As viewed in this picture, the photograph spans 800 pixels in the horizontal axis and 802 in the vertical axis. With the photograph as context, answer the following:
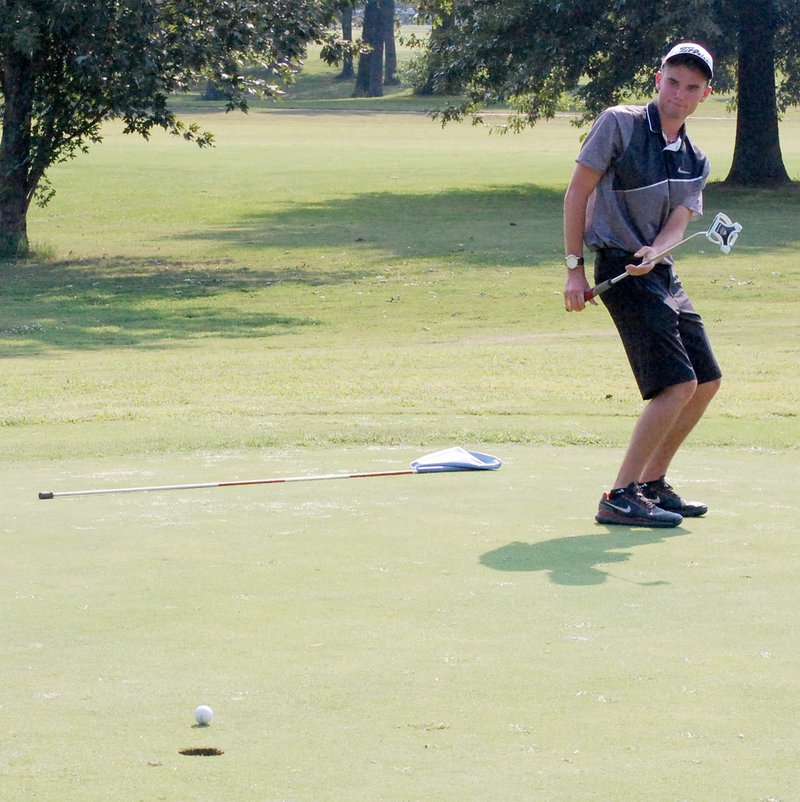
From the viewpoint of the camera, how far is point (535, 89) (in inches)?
1278

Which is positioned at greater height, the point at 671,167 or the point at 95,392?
the point at 671,167

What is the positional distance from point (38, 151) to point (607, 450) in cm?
1751

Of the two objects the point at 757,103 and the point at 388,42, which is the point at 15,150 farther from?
the point at 388,42

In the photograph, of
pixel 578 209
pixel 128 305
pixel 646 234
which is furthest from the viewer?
pixel 128 305

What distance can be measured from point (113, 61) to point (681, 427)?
54.3ft

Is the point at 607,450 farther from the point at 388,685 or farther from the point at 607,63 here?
the point at 607,63

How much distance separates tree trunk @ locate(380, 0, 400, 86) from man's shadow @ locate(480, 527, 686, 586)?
266 feet

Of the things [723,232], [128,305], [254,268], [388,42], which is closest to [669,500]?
[723,232]

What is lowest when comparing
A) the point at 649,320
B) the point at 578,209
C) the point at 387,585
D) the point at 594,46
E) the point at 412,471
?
the point at 412,471

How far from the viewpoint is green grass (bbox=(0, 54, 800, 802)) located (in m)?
3.58

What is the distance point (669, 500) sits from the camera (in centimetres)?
658

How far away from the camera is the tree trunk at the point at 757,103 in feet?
112

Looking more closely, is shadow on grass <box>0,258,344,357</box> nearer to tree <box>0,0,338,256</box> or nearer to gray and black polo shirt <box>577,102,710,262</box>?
tree <box>0,0,338,256</box>

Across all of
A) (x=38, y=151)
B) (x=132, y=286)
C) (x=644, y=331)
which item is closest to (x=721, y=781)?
(x=644, y=331)
